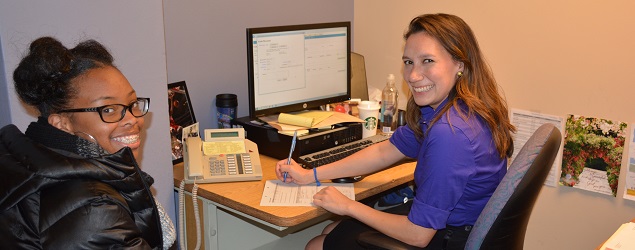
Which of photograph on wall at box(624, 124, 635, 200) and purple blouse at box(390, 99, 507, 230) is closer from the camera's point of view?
purple blouse at box(390, 99, 507, 230)

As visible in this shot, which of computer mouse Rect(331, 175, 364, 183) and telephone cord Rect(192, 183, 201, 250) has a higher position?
computer mouse Rect(331, 175, 364, 183)

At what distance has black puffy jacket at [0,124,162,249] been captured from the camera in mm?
1308

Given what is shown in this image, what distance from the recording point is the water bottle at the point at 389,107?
2.73 m

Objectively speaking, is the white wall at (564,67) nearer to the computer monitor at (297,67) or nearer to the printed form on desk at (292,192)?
the computer monitor at (297,67)

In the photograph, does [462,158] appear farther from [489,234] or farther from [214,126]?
[214,126]

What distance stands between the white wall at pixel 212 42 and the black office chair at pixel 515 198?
1.32 m

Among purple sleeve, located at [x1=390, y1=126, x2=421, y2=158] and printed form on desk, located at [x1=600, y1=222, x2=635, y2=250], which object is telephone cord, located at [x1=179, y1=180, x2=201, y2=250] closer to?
purple sleeve, located at [x1=390, y1=126, x2=421, y2=158]

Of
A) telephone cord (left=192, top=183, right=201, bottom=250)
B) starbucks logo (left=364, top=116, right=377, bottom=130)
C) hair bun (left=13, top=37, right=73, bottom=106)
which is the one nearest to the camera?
hair bun (left=13, top=37, right=73, bottom=106)

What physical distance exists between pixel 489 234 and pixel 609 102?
1.04 metres


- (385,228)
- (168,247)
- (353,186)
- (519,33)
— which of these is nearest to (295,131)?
(353,186)

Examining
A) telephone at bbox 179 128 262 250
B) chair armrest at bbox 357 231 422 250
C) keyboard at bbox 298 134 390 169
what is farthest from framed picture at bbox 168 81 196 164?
chair armrest at bbox 357 231 422 250

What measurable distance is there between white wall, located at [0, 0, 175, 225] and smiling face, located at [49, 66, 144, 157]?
0.94 ft

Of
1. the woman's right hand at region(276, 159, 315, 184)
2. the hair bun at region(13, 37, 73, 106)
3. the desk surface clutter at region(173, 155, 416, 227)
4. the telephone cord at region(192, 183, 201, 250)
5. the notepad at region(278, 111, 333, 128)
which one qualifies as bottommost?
the telephone cord at region(192, 183, 201, 250)

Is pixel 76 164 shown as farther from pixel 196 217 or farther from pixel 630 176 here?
pixel 630 176
